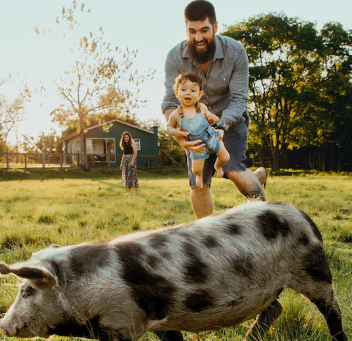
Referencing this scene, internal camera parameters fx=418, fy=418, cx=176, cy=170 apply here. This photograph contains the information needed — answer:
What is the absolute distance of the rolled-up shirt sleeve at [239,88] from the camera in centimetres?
398

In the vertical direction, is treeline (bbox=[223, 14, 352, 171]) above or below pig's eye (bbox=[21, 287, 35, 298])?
above

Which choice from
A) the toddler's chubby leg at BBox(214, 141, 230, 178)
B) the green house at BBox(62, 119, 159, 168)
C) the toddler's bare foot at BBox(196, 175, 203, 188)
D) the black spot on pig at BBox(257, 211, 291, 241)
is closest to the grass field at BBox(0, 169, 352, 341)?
the black spot on pig at BBox(257, 211, 291, 241)

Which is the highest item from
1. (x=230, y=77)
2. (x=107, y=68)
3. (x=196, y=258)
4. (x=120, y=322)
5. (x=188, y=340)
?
(x=107, y=68)

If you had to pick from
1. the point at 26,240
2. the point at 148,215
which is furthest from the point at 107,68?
the point at 26,240

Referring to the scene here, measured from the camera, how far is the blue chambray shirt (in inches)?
160

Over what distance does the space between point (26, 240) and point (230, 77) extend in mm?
3118

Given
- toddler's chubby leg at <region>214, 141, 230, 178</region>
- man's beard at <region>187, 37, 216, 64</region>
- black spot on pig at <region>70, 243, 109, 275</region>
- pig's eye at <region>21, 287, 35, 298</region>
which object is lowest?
pig's eye at <region>21, 287, 35, 298</region>

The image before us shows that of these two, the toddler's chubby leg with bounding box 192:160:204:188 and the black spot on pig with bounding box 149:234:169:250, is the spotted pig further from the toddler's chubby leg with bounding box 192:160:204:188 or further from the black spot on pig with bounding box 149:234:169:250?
the toddler's chubby leg with bounding box 192:160:204:188

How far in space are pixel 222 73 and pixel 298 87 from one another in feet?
101

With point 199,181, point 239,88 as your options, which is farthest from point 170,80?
point 199,181

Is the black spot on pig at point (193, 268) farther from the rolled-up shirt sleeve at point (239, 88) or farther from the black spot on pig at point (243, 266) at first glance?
the rolled-up shirt sleeve at point (239, 88)

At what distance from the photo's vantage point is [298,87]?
3306cm

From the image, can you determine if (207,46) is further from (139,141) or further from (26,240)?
(139,141)

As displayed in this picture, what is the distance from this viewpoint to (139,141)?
133 feet
